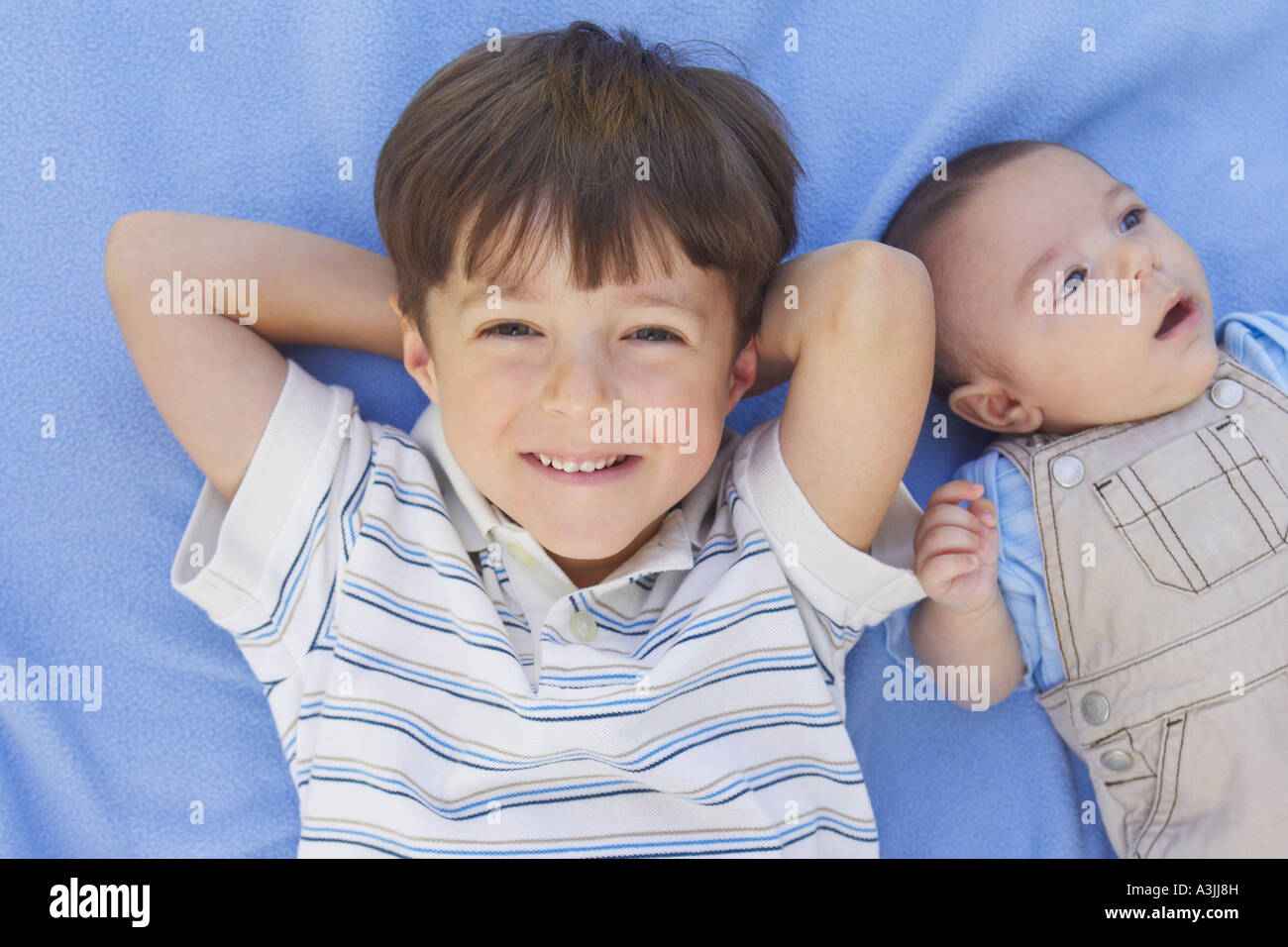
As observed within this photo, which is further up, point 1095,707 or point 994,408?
point 994,408

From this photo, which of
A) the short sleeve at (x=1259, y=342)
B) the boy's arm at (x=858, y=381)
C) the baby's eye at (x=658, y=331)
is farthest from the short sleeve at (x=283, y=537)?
the short sleeve at (x=1259, y=342)

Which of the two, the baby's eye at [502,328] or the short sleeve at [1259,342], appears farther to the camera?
the short sleeve at [1259,342]

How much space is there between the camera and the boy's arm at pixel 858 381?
3.91 feet

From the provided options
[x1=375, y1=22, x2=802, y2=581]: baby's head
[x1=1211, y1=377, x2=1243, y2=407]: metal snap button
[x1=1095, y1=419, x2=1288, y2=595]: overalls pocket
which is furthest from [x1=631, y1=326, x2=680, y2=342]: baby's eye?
[x1=1211, y1=377, x2=1243, y2=407]: metal snap button

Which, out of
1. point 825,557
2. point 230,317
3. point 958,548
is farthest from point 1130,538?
point 230,317

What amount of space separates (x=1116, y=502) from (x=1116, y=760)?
1.00ft

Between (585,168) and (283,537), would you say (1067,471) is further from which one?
(283,537)

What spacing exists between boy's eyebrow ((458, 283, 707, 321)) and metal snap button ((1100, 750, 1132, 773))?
0.73m

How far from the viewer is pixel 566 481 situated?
3.82ft

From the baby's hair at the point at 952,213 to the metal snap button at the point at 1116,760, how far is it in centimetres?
47

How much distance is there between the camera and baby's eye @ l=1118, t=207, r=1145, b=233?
1381 millimetres

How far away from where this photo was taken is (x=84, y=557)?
1385 mm

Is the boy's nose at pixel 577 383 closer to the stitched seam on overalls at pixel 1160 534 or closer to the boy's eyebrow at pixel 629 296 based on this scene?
the boy's eyebrow at pixel 629 296
